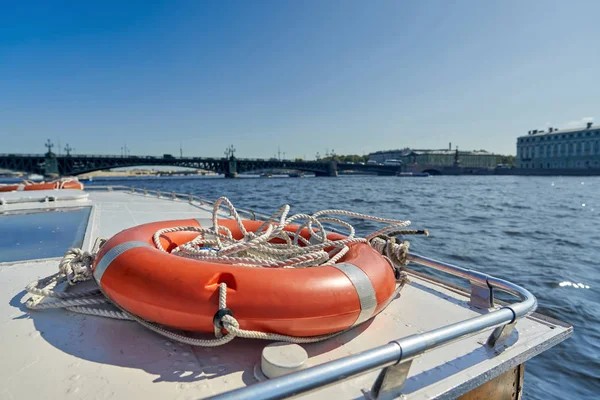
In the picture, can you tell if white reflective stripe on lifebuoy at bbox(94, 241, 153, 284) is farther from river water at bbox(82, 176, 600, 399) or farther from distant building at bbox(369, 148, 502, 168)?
distant building at bbox(369, 148, 502, 168)

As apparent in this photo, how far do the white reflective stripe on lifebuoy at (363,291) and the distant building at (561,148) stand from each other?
277 feet

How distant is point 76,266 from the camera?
208cm

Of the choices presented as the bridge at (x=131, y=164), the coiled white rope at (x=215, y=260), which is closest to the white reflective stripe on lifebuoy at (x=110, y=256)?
the coiled white rope at (x=215, y=260)

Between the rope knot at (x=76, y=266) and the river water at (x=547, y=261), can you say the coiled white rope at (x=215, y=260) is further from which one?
the river water at (x=547, y=261)

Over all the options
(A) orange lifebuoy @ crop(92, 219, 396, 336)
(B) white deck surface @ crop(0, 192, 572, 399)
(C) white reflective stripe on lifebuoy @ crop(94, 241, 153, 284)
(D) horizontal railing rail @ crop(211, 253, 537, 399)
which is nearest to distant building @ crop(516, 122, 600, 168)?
(B) white deck surface @ crop(0, 192, 572, 399)

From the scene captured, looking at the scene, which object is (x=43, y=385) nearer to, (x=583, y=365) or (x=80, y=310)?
(x=80, y=310)

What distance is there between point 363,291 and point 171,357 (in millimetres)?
880

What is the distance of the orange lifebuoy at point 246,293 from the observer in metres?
1.40

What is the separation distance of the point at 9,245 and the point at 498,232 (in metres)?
9.95

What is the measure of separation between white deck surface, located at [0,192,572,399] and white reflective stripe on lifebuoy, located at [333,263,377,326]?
0.16 meters

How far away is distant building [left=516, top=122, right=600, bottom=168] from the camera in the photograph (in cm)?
6794

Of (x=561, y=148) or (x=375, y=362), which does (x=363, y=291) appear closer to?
(x=375, y=362)

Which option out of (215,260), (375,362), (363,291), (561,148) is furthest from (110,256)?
(561,148)

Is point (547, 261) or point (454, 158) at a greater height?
point (454, 158)
